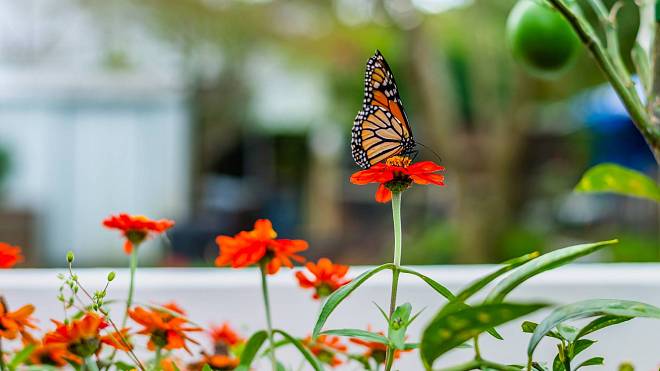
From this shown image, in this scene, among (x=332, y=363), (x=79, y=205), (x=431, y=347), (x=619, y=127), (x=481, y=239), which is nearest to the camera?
(x=431, y=347)

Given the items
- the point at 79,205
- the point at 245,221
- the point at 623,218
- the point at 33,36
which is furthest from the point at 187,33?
the point at 623,218

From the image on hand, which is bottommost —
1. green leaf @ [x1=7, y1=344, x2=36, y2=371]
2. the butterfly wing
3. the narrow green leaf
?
green leaf @ [x1=7, y1=344, x2=36, y2=371]

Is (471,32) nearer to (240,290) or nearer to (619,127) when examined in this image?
(619,127)

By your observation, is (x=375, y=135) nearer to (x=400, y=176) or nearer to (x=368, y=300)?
(x=400, y=176)

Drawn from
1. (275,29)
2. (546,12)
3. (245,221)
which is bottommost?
(245,221)

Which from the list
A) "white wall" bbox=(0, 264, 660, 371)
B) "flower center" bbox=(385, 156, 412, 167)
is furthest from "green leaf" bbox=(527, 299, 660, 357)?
"white wall" bbox=(0, 264, 660, 371)

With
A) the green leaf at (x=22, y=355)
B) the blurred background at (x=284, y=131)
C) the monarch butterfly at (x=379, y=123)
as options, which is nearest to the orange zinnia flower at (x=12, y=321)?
the green leaf at (x=22, y=355)

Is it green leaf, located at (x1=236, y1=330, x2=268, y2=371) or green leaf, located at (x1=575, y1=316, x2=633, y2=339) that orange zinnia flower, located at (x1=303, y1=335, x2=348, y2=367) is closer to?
green leaf, located at (x1=236, y1=330, x2=268, y2=371)
